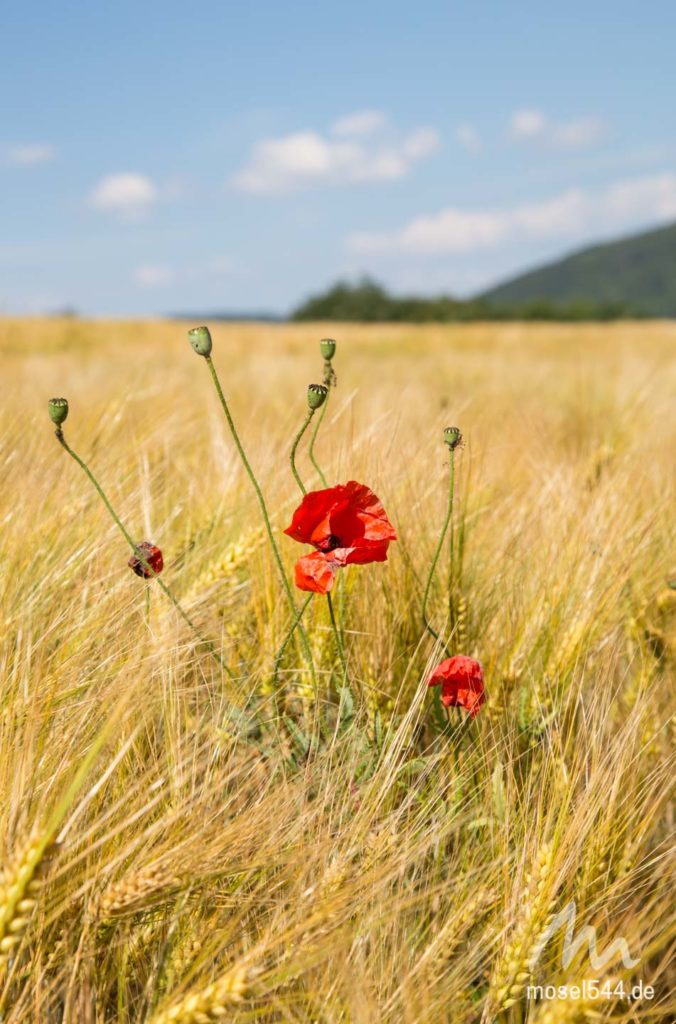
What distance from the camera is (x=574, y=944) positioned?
0.73 m

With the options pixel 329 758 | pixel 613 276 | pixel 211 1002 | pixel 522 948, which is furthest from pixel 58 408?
pixel 613 276

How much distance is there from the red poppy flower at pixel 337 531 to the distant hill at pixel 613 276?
79.8m

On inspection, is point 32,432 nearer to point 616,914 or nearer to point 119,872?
point 119,872

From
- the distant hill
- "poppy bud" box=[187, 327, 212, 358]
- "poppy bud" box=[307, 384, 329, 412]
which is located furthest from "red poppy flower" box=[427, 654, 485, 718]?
the distant hill

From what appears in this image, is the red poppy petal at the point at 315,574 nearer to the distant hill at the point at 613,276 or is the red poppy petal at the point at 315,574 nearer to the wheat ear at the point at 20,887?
the wheat ear at the point at 20,887

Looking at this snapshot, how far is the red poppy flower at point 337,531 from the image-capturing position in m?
0.80

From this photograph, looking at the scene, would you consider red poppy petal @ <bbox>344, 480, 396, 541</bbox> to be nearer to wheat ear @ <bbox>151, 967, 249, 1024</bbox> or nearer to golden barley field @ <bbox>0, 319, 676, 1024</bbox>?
golden barley field @ <bbox>0, 319, 676, 1024</bbox>

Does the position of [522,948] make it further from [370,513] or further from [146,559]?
[146,559]

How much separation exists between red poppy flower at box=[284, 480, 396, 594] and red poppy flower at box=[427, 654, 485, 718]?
0.14 meters

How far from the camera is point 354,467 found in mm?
1188

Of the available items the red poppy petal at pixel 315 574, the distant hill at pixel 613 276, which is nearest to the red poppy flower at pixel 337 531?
Answer: the red poppy petal at pixel 315 574

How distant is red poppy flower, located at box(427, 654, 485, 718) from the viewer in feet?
2.80

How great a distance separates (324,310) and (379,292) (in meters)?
3.38

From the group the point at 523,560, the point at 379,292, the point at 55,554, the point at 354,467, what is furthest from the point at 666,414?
the point at 379,292
